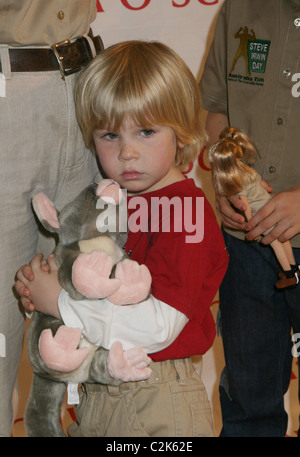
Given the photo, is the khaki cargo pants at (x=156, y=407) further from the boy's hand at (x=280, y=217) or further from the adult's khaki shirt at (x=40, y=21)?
the adult's khaki shirt at (x=40, y=21)

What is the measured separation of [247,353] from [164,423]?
0.48 metres

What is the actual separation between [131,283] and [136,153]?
26 centimetres

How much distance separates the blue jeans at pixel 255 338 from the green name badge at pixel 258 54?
41 cm

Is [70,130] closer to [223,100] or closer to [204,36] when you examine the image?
[223,100]

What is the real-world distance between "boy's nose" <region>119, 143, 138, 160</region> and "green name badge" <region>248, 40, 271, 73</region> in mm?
455

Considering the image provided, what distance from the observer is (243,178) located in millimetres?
1310

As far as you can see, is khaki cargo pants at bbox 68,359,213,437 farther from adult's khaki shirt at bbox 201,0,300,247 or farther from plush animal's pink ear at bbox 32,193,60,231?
adult's khaki shirt at bbox 201,0,300,247

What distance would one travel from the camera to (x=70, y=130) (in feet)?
3.81

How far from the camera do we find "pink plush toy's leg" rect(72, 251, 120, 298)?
3.23 ft

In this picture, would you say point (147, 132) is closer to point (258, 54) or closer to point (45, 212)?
point (45, 212)

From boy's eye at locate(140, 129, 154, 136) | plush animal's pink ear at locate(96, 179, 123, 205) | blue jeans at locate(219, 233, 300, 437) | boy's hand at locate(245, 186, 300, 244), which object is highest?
boy's eye at locate(140, 129, 154, 136)

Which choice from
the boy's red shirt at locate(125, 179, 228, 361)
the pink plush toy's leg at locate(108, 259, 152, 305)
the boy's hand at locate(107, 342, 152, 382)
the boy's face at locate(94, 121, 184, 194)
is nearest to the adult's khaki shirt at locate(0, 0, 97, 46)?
the boy's face at locate(94, 121, 184, 194)

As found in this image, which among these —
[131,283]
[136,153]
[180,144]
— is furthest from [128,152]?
[131,283]

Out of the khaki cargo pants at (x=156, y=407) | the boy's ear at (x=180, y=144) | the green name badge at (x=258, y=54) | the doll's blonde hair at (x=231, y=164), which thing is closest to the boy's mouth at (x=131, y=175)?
the boy's ear at (x=180, y=144)
